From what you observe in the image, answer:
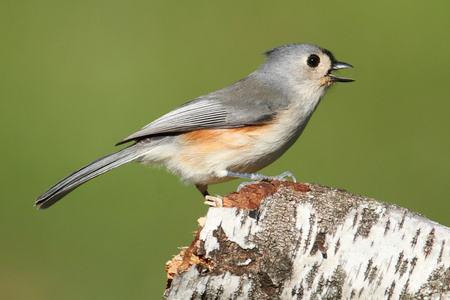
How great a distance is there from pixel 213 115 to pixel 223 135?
0.15 meters

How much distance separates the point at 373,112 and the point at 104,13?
10.8ft

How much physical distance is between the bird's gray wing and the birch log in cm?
99

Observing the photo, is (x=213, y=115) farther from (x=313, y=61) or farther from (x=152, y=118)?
(x=152, y=118)

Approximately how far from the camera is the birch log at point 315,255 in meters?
2.48

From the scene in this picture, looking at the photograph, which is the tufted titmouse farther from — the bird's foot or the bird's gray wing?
the bird's foot

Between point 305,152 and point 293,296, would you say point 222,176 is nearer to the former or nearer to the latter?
point 293,296

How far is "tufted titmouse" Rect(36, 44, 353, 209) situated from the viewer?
3.43m

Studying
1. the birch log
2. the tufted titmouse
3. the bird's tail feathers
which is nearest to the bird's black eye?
the tufted titmouse

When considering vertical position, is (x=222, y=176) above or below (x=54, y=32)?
below

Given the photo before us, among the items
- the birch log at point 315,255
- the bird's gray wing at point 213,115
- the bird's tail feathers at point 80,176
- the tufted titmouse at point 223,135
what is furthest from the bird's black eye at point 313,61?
the birch log at point 315,255

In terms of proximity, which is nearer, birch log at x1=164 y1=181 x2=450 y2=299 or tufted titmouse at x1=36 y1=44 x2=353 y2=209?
birch log at x1=164 y1=181 x2=450 y2=299

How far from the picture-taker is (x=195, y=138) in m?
3.51

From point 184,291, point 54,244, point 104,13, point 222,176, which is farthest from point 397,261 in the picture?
point 104,13

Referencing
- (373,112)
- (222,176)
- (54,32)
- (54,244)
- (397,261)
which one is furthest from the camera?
(54,32)
